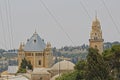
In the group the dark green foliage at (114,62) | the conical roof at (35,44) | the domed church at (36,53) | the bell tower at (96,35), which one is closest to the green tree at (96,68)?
the dark green foliage at (114,62)

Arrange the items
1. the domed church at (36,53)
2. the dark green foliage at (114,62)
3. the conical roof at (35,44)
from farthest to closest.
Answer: the conical roof at (35,44) < the domed church at (36,53) < the dark green foliage at (114,62)

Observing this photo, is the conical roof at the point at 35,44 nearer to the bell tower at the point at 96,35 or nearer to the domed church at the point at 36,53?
the domed church at the point at 36,53

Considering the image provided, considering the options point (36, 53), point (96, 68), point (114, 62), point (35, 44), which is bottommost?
point (96, 68)

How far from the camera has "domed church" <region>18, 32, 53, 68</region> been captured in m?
129

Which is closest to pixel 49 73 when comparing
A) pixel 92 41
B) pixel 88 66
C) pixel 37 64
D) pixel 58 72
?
pixel 58 72

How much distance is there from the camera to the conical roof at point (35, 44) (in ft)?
437

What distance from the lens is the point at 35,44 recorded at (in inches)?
5285

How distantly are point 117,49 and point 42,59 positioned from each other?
60.5 metres

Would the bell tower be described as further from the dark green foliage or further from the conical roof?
the dark green foliage

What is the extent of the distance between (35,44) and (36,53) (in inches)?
127

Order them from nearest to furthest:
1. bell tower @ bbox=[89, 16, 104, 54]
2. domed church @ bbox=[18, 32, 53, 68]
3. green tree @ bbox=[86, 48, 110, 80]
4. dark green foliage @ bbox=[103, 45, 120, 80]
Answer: green tree @ bbox=[86, 48, 110, 80] < dark green foliage @ bbox=[103, 45, 120, 80] < bell tower @ bbox=[89, 16, 104, 54] < domed church @ bbox=[18, 32, 53, 68]

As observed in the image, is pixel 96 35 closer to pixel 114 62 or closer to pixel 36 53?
pixel 36 53

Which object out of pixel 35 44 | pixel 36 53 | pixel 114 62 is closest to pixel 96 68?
pixel 114 62

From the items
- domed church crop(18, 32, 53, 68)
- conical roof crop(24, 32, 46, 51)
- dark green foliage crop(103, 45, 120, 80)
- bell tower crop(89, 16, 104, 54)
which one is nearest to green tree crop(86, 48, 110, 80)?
dark green foliage crop(103, 45, 120, 80)
